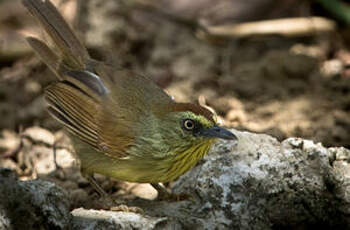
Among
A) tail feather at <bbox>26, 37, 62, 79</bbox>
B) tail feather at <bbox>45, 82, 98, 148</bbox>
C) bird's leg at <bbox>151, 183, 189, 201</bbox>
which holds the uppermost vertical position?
tail feather at <bbox>26, 37, 62, 79</bbox>

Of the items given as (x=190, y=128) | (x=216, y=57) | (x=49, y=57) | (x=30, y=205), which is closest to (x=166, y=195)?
(x=190, y=128)

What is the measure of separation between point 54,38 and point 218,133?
196 centimetres

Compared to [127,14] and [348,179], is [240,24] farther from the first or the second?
[348,179]

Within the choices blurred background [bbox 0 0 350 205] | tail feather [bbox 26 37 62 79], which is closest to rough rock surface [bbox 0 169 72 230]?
tail feather [bbox 26 37 62 79]

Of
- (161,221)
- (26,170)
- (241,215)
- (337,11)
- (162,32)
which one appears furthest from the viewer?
(162,32)

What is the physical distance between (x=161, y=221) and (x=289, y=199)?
3.14 feet

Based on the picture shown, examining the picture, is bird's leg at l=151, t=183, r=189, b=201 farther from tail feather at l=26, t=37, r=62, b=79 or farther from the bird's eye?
tail feather at l=26, t=37, r=62, b=79

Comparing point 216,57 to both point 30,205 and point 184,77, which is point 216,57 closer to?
point 184,77

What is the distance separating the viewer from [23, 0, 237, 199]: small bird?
437cm

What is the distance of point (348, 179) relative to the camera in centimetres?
421

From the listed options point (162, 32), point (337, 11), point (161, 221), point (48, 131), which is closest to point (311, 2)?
point (337, 11)

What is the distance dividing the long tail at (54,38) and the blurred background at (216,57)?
3.46 ft

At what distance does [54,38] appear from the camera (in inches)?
210

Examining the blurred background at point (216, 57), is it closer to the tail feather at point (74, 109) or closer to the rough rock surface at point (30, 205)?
the tail feather at point (74, 109)
